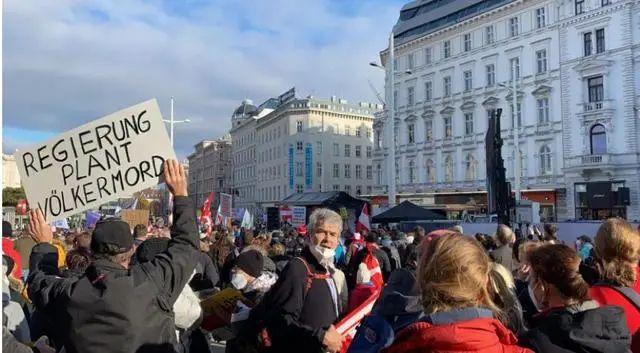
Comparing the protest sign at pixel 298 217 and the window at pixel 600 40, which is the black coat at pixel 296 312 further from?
the window at pixel 600 40

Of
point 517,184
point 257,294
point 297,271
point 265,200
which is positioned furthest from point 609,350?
point 265,200

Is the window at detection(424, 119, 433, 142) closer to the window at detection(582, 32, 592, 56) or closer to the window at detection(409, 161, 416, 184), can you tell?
the window at detection(409, 161, 416, 184)

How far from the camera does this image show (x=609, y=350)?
9.02ft

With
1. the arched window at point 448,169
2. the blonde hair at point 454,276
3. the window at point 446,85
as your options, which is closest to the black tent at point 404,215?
the blonde hair at point 454,276

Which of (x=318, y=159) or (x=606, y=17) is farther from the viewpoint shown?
(x=318, y=159)

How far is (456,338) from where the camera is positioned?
7.37 ft

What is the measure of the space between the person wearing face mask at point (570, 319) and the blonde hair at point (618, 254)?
590 millimetres

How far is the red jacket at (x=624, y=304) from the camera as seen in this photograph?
A: 10.7ft

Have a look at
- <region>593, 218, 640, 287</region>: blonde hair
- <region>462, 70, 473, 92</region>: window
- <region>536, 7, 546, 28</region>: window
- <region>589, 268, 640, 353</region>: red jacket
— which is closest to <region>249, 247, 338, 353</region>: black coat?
<region>589, 268, 640, 353</region>: red jacket

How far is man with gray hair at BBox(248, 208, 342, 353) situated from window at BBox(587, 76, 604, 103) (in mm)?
41500

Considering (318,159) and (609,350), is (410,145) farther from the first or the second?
(609,350)

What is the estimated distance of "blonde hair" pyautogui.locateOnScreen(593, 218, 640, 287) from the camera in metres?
3.54

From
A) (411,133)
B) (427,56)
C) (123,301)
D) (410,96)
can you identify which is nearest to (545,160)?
(411,133)

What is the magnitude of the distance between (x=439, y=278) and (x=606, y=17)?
43730mm
